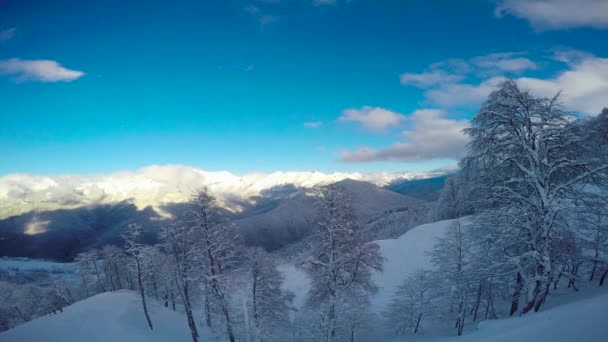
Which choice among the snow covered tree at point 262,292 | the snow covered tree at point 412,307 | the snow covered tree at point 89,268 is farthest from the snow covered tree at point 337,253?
the snow covered tree at point 89,268

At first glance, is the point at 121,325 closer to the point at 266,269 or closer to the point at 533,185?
the point at 266,269

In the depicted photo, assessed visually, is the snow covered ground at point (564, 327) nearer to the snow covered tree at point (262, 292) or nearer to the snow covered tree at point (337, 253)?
the snow covered tree at point (337, 253)

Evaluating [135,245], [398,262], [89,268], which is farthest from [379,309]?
[89,268]

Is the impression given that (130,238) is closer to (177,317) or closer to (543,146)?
(177,317)

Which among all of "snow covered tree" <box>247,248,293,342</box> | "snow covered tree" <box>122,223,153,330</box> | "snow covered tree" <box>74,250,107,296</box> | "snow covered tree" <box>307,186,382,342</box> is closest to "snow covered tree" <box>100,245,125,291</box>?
"snow covered tree" <box>74,250,107,296</box>

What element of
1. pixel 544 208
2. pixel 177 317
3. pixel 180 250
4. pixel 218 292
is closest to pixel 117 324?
pixel 177 317
